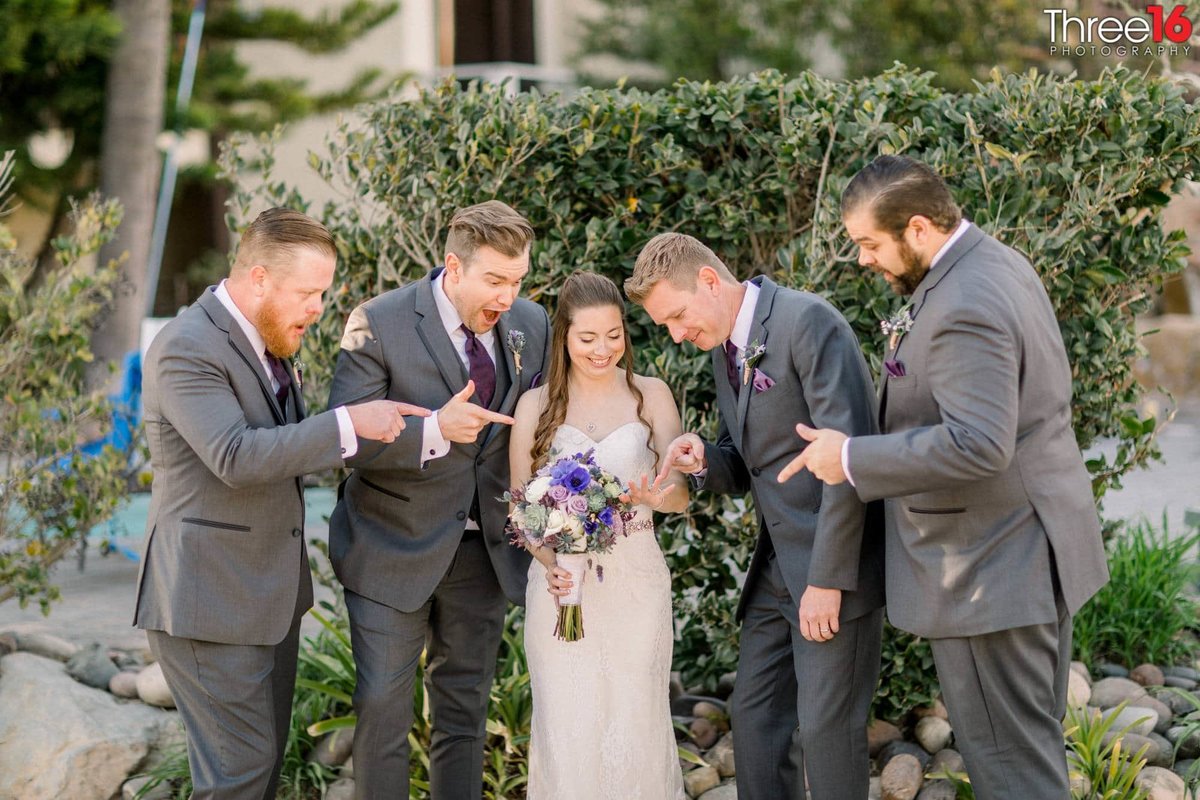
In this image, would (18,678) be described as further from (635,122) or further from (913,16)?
(913,16)

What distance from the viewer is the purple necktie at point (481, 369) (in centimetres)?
387

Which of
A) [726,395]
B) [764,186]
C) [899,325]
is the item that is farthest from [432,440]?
[764,186]

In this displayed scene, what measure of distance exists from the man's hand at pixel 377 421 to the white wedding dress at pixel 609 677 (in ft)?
2.35

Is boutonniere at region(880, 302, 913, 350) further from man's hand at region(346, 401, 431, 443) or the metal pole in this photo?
the metal pole

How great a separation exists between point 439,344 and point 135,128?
8830 mm

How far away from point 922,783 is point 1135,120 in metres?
2.41

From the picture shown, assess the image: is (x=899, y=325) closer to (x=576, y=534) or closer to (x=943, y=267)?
(x=943, y=267)

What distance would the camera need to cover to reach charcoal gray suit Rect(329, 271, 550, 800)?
12.4 feet

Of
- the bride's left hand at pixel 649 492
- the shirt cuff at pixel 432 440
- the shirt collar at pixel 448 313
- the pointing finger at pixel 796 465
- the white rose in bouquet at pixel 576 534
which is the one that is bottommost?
the white rose in bouquet at pixel 576 534

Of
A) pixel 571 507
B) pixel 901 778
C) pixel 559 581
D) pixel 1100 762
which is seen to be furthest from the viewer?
pixel 901 778

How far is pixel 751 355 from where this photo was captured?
3.58 metres

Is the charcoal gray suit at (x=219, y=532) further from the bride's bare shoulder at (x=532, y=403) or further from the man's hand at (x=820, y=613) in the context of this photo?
the man's hand at (x=820, y=613)

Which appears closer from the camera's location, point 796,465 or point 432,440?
point 796,465

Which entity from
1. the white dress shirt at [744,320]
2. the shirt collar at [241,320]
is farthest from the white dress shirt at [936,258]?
the shirt collar at [241,320]
